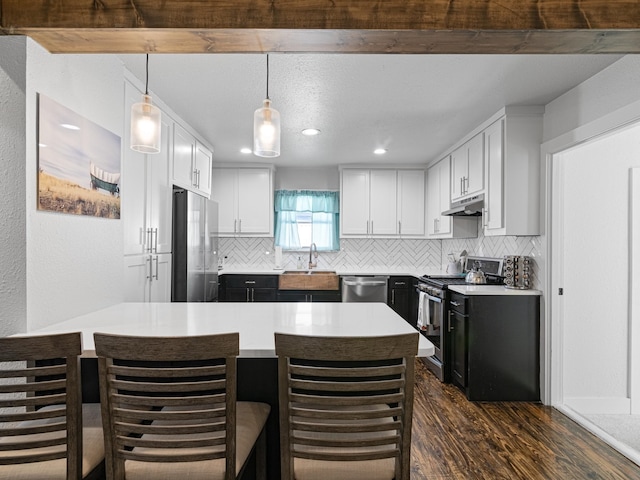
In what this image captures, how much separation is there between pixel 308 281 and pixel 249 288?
75 centimetres

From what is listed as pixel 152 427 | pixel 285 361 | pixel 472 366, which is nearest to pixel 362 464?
pixel 285 361

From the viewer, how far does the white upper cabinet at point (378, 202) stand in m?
5.39

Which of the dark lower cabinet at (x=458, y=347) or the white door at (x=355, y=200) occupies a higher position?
the white door at (x=355, y=200)

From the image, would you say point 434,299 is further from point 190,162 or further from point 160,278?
point 190,162

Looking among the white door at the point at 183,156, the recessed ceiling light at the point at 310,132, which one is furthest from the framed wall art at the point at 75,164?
the recessed ceiling light at the point at 310,132

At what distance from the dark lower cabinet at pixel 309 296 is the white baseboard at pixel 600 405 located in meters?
2.65

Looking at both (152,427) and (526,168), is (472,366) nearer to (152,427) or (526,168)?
(526,168)

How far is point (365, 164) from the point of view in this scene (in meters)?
5.39

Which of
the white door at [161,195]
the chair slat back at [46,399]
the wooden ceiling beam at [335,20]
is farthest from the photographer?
the white door at [161,195]

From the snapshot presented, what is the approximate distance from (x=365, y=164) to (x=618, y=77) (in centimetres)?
322

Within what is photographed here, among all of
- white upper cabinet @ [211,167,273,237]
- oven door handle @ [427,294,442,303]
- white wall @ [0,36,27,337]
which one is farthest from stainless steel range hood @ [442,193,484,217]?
white wall @ [0,36,27,337]

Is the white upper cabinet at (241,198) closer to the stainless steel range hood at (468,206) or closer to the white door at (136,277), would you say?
the stainless steel range hood at (468,206)

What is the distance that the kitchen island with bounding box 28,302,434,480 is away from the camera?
161 centimetres

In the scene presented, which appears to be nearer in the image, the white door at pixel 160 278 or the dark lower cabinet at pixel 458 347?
the white door at pixel 160 278
